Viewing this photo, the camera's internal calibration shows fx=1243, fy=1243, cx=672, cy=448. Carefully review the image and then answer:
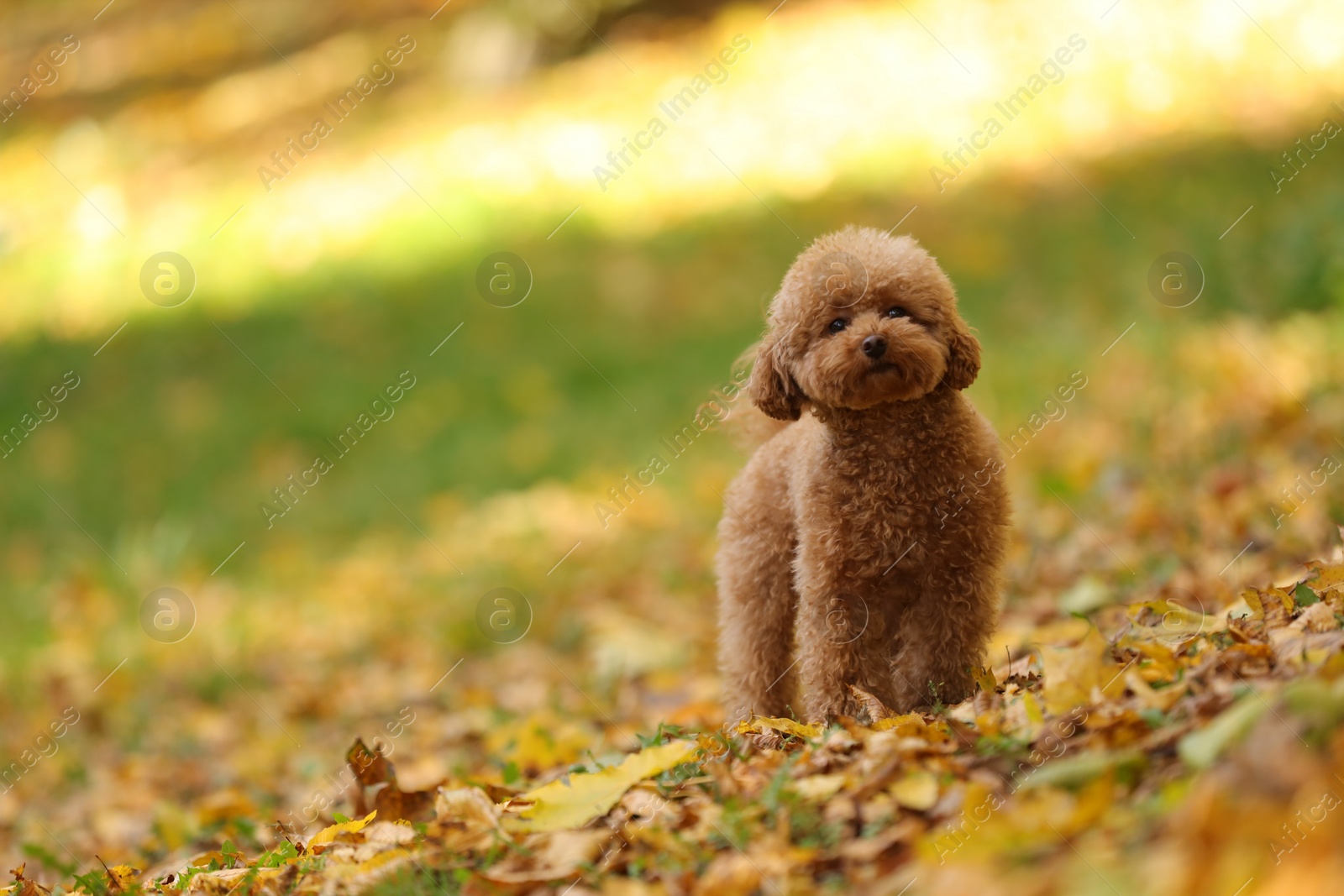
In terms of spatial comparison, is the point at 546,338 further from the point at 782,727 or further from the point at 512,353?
the point at 782,727

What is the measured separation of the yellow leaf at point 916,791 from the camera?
2.63 meters

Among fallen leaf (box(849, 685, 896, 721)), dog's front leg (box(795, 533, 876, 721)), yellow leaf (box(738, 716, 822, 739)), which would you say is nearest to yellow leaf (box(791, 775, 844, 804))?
yellow leaf (box(738, 716, 822, 739))

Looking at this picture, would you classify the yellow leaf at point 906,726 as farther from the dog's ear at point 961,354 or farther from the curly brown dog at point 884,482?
the dog's ear at point 961,354

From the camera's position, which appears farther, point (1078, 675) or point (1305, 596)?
point (1305, 596)

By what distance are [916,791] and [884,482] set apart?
38.7 inches

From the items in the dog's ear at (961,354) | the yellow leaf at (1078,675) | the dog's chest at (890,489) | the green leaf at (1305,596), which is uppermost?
the dog's ear at (961,354)

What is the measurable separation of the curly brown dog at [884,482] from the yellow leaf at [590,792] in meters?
0.54

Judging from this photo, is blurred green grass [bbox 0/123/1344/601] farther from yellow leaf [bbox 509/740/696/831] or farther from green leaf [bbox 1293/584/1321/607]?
yellow leaf [bbox 509/740/696/831]

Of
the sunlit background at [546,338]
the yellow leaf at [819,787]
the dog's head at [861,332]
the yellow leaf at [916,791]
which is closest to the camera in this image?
the yellow leaf at [916,791]

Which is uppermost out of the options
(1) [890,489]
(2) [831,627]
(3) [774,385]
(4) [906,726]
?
(3) [774,385]

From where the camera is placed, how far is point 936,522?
11.2 ft

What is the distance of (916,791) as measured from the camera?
8.75 ft

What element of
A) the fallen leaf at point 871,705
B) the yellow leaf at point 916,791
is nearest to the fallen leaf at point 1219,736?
the yellow leaf at point 916,791

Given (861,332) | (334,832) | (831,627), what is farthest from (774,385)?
(334,832)
